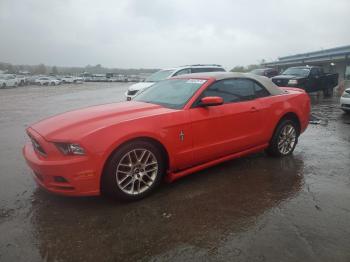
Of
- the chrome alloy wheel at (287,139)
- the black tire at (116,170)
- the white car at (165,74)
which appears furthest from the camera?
the white car at (165,74)

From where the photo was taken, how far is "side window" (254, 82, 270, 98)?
525cm

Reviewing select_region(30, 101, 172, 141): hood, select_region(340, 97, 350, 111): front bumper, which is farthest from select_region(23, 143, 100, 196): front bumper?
select_region(340, 97, 350, 111): front bumper

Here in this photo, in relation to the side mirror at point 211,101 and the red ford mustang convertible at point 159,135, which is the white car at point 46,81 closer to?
the red ford mustang convertible at point 159,135

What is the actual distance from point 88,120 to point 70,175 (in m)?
0.77

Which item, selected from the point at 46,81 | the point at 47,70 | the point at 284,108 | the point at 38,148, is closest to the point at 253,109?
the point at 284,108

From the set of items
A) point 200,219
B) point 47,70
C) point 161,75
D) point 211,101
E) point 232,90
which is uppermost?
point 47,70

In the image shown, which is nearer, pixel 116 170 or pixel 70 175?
pixel 70 175

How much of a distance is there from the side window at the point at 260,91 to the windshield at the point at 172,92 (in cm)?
107

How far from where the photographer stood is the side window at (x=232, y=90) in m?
4.71

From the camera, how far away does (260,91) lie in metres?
5.30

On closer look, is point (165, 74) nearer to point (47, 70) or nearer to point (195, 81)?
point (195, 81)

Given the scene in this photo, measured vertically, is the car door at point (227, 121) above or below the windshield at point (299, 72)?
below

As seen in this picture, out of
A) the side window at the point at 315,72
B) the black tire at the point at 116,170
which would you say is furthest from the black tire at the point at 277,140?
the side window at the point at 315,72

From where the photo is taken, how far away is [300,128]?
586cm
